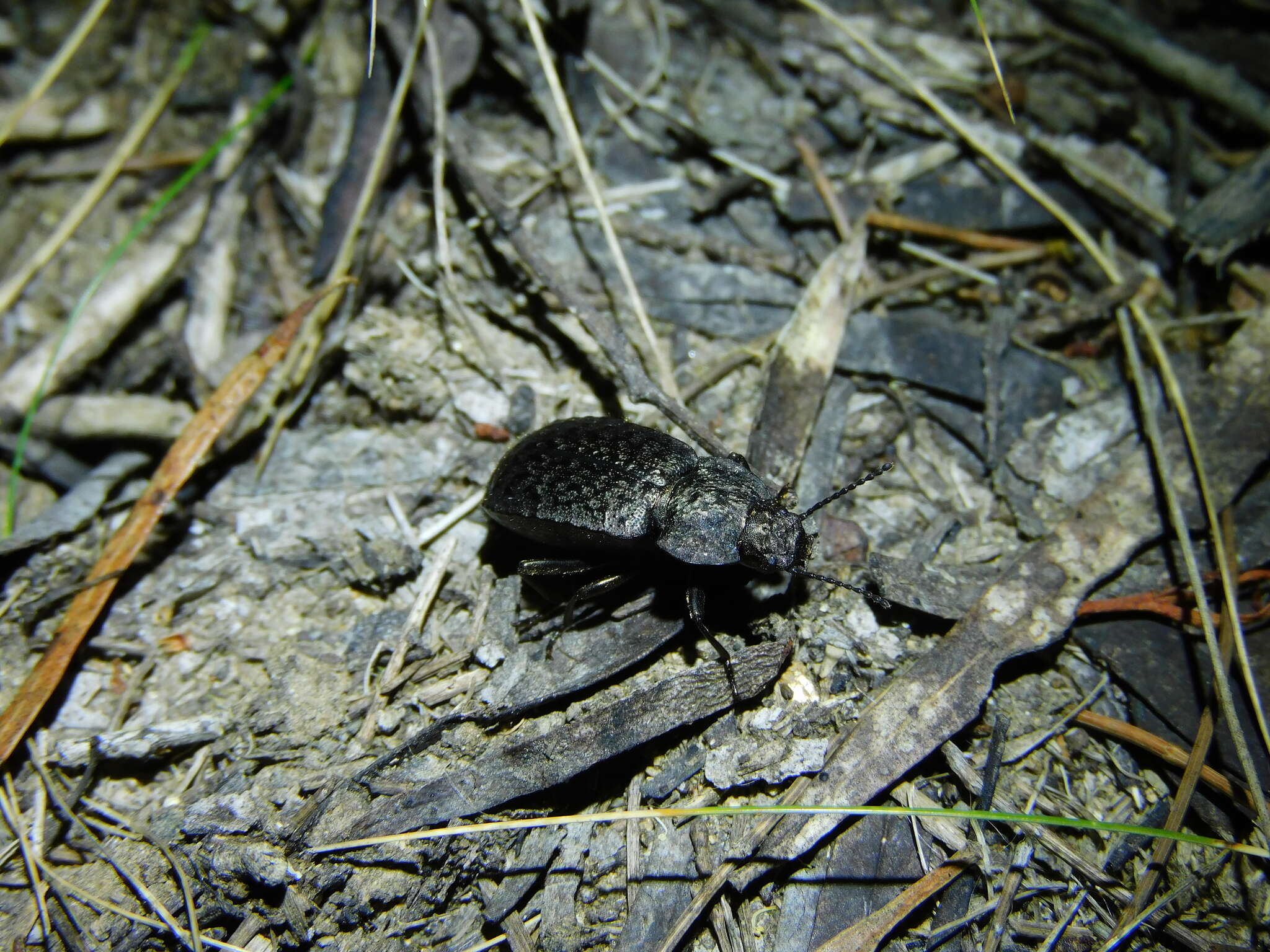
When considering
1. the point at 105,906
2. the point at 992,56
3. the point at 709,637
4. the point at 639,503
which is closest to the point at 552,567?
the point at 639,503

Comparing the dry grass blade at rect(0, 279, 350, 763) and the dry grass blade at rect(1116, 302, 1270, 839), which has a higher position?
the dry grass blade at rect(1116, 302, 1270, 839)

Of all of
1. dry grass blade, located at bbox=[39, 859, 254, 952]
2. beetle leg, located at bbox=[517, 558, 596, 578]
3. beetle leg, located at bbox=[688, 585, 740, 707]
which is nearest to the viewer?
dry grass blade, located at bbox=[39, 859, 254, 952]

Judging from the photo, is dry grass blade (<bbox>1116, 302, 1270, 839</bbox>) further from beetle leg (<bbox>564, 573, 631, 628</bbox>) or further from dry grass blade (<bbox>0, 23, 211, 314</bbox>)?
dry grass blade (<bbox>0, 23, 211, 314</bbox>)

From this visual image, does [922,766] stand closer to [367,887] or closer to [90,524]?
[367,887]

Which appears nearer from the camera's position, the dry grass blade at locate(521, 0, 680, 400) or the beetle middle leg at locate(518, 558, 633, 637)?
the beetle middle leg at locate(518, 558, 633, 637)

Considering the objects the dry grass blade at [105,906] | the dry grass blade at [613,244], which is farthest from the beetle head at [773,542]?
the dry grass blade at [105,906]

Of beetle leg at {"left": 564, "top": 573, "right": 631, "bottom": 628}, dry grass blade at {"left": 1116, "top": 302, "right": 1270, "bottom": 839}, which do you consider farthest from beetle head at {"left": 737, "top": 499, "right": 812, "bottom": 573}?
dry grass blade at {"left": 1116, "top": 302, "right": 1270, "bottom": 839}

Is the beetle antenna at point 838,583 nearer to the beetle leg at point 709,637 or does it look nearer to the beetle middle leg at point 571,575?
the beetle leg at point 709,637
